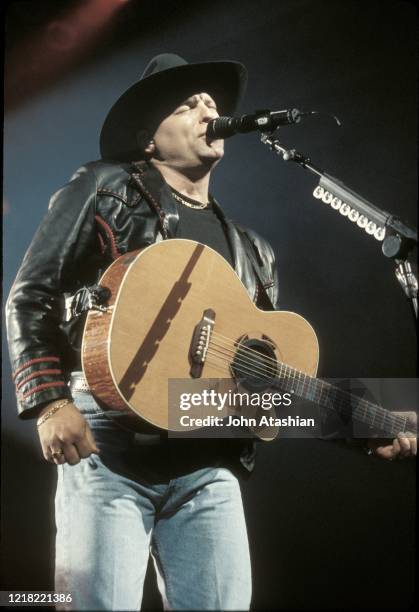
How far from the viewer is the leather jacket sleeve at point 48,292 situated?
4.46 feet

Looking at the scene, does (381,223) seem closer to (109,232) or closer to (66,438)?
(109,232)

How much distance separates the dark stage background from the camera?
1978 mm

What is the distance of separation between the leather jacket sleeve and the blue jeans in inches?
6.6

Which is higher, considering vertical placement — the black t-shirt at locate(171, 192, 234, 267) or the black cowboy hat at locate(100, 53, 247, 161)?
the black cowboy hat at locate(100, 53, 247, 161)

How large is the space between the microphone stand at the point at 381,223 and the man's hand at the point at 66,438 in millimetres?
900

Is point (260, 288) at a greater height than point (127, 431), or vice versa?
point (260, 288)

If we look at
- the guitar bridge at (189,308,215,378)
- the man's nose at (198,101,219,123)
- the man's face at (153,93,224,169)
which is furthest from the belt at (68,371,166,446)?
the man's nose at (198,101,219,123)

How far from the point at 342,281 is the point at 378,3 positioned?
3.60 feet

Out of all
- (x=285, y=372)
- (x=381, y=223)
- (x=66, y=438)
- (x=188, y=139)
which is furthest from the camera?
(x=188, y=139)

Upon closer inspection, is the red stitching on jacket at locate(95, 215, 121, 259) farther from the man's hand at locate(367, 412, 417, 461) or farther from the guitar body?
the man's hand at locate(367, 412, 417, 461)

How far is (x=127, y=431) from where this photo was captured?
1.42 metres

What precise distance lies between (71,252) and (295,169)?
99 centimetres

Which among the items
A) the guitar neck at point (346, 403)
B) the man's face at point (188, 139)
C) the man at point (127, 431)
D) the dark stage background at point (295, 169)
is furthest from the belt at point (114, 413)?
the man's face at point (188, 139)

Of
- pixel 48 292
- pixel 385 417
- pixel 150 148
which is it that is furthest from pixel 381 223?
pixel 48 292
